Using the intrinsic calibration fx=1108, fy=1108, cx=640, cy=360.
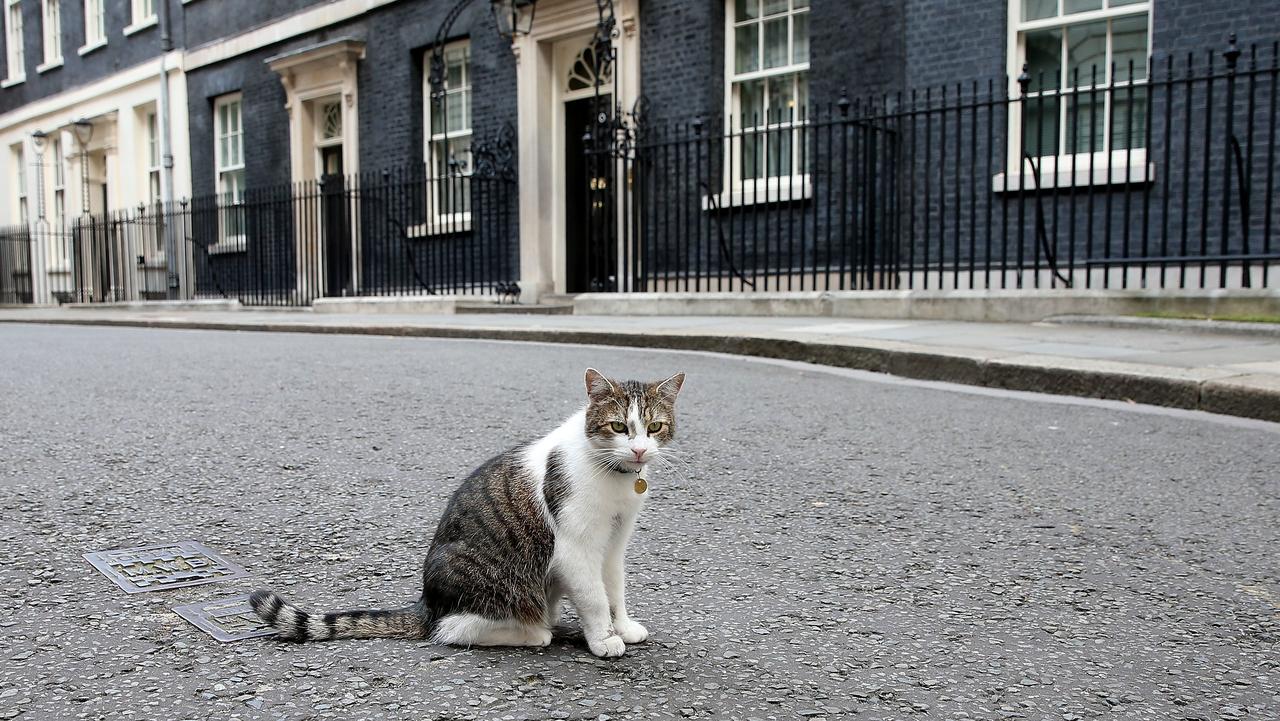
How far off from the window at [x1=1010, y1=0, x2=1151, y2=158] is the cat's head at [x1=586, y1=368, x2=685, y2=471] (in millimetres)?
9256

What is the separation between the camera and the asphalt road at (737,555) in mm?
2076

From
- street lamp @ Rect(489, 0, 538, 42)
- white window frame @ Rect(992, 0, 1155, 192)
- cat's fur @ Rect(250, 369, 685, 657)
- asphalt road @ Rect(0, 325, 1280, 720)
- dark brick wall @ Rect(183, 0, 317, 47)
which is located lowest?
asphalt road @ Rect(0, 325, 1280, 720)

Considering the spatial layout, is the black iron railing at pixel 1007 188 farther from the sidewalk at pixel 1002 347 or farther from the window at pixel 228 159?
the window at pixel 228 159

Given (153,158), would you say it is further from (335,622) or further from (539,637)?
(539,637)

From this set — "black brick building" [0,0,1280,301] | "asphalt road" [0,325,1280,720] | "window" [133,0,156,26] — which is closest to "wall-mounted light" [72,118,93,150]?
"window" [133,0,156,26]

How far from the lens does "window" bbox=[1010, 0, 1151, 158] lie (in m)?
10.6

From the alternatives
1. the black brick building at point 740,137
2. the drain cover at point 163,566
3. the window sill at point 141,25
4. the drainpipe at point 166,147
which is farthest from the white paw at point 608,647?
the window sill at point 141,25

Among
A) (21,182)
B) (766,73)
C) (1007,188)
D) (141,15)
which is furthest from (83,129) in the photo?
(1007,188)

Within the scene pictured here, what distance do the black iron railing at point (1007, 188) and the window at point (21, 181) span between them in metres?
20.7

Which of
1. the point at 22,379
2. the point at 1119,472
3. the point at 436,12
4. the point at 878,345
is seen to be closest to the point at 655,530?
the point at 1119,472

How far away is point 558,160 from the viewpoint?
15.6 metres

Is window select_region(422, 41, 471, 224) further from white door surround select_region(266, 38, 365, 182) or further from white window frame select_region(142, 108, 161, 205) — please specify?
white window frame select_region(142, 108, 161, 205)

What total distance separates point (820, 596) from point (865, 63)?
10.4 meters

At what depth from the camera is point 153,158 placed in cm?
2358
